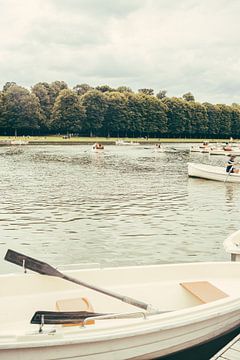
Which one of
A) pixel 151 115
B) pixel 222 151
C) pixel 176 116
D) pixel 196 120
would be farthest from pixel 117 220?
pixel 196 120

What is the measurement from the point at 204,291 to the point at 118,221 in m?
13.2

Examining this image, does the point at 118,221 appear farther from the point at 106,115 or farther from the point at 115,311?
the point at 106,115

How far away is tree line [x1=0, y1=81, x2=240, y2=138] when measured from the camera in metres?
139

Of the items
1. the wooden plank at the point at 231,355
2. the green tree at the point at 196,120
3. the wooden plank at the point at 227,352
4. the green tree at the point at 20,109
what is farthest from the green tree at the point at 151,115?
the wooden plank at the point at 231,355

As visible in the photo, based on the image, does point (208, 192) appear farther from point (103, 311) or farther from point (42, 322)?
point (42, 322)

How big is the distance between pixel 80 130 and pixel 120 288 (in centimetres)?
14050

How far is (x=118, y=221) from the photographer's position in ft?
77.5

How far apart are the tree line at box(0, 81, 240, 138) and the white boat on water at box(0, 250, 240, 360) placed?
129m

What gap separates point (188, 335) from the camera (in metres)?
8.77

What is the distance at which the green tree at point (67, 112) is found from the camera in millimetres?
141250

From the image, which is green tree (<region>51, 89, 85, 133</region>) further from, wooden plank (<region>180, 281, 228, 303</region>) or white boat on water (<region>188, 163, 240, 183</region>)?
wooden plank (<region>180, 281, 228, 303</region>)

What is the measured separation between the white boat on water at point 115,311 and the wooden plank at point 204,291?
2cm

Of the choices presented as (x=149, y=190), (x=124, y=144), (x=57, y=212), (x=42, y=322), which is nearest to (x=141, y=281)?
(x=42, y=322)

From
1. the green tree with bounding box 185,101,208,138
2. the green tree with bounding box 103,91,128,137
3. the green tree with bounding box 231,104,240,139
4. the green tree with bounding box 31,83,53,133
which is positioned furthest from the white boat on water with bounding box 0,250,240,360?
the green tree with bounding box 231,104,240,139
